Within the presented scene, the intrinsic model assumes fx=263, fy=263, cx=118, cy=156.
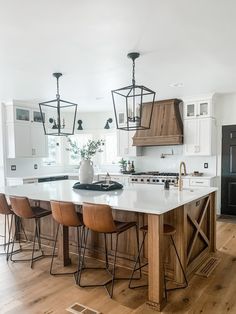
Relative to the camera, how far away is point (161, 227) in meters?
2.39

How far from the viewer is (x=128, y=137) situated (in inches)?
264

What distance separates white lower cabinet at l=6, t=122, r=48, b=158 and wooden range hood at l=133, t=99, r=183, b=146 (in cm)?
244

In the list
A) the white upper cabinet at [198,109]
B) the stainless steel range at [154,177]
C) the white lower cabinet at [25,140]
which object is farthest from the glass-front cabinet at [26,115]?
the white upper cabinet at [198,109]

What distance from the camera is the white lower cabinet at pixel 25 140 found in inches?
235

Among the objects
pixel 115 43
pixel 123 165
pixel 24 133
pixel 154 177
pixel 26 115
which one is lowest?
pixel 154 177

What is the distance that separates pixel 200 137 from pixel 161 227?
3.65 meters

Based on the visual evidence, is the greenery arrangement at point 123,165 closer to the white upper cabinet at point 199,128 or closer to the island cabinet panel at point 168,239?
the white upper cabinet at point 199,128

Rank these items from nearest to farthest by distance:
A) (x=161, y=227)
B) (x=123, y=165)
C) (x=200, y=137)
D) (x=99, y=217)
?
1. (x=161, y=227)
2. (x=99, y=217)
3. (x=200, y=137)
4. (x=123, y=165)

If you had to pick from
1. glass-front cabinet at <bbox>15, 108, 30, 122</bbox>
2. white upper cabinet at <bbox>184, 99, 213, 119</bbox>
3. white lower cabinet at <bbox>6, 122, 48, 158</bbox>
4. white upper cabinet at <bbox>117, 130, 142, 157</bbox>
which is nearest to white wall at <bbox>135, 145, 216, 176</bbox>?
white upper cabinet at <bbox>117, 130, 142, 157</bbox>

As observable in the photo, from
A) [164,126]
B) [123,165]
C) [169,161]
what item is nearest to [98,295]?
[164,126]

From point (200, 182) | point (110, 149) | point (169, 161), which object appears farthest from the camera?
point (110, 149)

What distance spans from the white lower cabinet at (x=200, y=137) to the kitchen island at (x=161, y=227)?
2.07 meters

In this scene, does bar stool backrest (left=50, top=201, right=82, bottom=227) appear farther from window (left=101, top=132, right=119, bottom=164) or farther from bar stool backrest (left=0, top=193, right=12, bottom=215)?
window (left=101, top=132, right=119, bottom=164)

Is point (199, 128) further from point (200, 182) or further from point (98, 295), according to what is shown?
point (98, 295)
